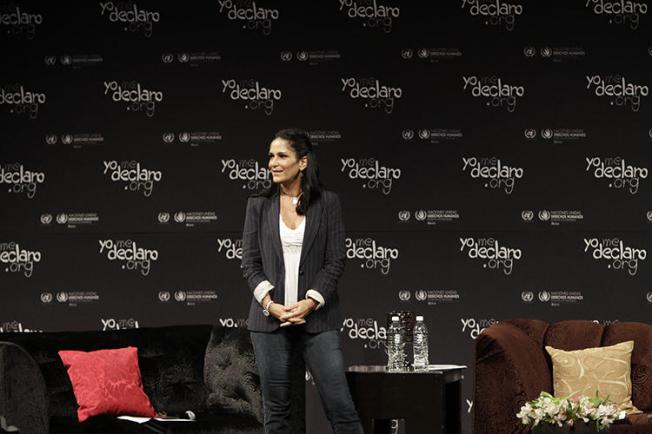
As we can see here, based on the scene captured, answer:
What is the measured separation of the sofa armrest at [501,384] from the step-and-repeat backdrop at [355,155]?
1304mm

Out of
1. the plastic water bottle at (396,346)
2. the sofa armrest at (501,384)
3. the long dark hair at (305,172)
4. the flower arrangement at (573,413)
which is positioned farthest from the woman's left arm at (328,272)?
the flower arrangement at (573,413)

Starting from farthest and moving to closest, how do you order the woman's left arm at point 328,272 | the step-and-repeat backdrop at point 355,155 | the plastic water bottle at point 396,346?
the step-and-repeat backdrop at point 355,155, the plastic water bottle at point 396,346, the woman's left arm at point 328,272

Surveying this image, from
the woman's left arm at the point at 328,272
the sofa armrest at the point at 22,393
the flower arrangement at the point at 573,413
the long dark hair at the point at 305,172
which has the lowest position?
the flower arrangement at the point at 573,413

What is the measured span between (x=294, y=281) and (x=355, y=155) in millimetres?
2175

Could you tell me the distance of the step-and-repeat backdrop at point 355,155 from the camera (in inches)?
290

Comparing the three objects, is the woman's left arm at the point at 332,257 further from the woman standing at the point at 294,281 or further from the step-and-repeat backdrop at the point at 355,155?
the step-and-repeat backdrop at the point at 355,155

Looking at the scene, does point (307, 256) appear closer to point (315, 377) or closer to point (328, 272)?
point (328, 272)

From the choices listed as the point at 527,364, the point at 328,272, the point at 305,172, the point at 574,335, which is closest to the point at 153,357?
the point at 328,272

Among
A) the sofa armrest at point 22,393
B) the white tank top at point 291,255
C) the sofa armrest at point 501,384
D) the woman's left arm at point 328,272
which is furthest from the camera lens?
the sofa armrest at point 501,384

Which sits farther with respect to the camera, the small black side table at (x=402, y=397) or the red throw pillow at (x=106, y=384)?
the red throw pillow at (x=106, y=384)

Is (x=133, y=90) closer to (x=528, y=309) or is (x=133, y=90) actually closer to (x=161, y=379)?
(x=161, y=379)

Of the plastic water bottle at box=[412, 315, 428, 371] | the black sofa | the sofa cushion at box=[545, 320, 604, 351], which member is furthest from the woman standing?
the sofa cushion at box=[545, 320, 604, 351]

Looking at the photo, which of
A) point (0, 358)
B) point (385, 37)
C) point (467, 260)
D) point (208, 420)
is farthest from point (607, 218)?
point (0, 358)

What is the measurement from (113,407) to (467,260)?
269 centimetres
